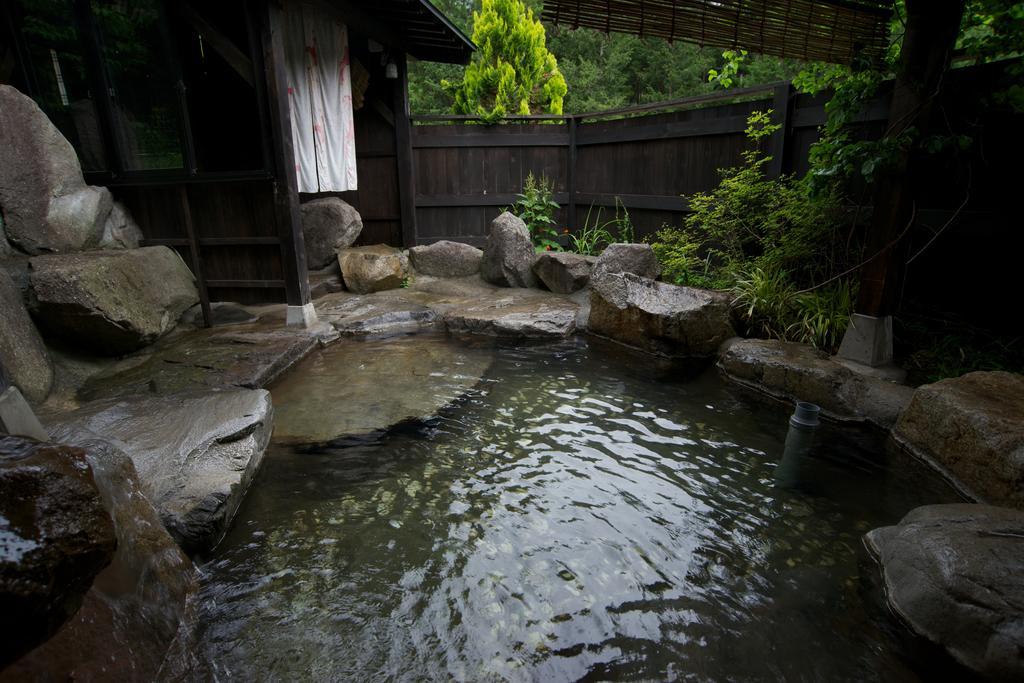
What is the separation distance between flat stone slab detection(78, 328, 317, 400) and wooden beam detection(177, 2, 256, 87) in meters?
2.34

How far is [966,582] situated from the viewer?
218 cm

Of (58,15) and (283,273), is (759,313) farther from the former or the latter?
(58,15)

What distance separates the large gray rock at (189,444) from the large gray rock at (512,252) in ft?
14.3

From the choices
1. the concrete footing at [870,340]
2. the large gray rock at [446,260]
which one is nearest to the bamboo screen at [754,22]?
the concrete footing at [870,340]

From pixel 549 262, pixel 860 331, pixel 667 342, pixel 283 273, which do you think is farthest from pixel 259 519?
pixel 549 262

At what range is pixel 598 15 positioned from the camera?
13.9ft

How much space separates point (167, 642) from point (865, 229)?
5.69 meters

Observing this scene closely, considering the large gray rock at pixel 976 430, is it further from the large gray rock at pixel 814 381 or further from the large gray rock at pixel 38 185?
the large gray rock at pixel 38 185

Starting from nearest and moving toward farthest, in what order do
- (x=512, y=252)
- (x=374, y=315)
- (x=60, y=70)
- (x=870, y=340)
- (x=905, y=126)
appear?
(x=905, y=126) < (x=870, y=340) < (x=60, y=70) < (x=374, y=315) < (x=512, y=252)

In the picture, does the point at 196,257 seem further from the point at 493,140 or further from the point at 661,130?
the point at 661,130

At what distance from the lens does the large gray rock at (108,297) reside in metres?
4.21

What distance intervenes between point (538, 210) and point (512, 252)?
1.64m

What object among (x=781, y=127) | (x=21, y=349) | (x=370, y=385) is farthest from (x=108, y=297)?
(x=781, y=127)

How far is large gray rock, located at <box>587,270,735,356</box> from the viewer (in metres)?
5.18
